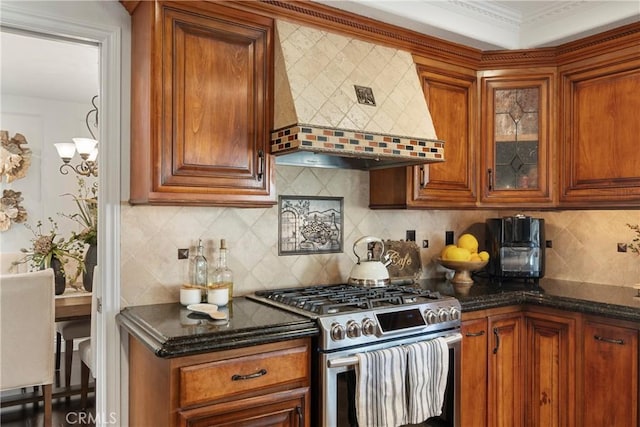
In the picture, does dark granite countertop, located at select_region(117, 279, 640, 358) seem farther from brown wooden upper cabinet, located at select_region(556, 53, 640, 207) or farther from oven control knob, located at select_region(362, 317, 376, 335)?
brown wooden upper cabinet, located at select_region(556, 53, 640, 207)

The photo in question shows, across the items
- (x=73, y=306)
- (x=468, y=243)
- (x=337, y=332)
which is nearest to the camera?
(x=337, y=332)

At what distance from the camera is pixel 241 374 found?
5.53ft

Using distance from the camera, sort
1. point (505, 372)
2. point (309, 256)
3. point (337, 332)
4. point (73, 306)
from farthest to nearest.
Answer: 1. point (73, 306)
2. point (309, 256)
3. point (505, 372)
4. point (337, 332)

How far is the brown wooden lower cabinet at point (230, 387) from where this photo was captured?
1.59m

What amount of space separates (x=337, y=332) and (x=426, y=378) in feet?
1.62

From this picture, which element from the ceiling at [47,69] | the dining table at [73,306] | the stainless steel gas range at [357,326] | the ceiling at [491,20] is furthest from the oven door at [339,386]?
the ceiling at [47,69]

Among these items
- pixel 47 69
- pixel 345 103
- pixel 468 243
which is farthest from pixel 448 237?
pixel 47 69

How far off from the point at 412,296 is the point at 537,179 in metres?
1.13

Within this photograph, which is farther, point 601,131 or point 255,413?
point 601,131

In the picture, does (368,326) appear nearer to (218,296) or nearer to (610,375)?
(218,296)

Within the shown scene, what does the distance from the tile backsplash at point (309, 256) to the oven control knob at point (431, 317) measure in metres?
0.68

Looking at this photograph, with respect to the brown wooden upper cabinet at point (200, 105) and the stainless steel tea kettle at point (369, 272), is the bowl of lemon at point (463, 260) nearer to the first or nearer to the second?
the stainless steel tea kettle at point (369, 272)

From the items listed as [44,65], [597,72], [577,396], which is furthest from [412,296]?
[44,65]

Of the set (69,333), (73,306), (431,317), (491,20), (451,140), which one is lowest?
(69,333)
